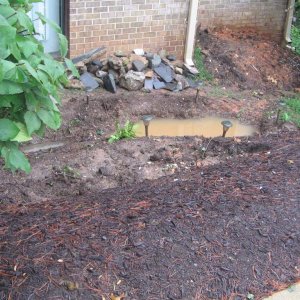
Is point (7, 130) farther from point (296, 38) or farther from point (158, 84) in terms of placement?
point (296, 38)

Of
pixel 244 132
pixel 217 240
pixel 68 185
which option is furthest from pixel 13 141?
pixel 244 132

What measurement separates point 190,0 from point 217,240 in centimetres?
709

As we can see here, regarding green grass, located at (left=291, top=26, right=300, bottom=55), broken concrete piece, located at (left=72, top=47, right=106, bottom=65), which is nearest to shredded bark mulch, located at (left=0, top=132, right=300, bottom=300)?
broken concrete piece, located at (left=72, top=47, right=106, bottom=65)

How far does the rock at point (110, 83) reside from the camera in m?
9.28

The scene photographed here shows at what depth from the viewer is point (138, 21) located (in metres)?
10.1

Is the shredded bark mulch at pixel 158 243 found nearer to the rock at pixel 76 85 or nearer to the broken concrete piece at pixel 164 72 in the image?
the rock at pixel 76 85

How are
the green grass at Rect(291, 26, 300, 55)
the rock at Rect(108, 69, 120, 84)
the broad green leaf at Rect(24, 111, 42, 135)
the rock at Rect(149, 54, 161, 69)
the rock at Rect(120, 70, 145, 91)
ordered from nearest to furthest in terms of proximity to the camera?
the broad green leaf at Rect(24, 111, 42, 135), the rock at Rect(120, 70, 145, 91), the rock at Rect(108, 69, 120, 84), the rock at Rect(149, 54, 161, 69), the green grass at Rect(291, 26, 300, 55)

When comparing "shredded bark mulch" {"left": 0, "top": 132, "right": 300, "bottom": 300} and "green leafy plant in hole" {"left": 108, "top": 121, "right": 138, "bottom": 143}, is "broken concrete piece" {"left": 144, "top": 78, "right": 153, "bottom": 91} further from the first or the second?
"shredded bark mulch" {"left": 0, "top": 132, "right": 300, "bottom": 300}

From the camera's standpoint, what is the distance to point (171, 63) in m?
10.5

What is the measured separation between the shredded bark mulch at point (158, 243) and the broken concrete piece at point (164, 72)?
16.7ft

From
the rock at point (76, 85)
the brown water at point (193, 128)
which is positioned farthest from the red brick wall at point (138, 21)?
the brown water at point (193, 128)

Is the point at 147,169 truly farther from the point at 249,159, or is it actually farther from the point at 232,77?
the point at 232,77

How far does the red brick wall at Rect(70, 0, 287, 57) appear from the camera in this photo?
31.2 feet

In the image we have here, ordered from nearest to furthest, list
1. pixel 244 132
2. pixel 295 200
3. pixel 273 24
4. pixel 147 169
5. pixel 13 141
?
1. pixel 13 141
2. pixel 295 200
3. pixel 147 169
4. pixel 244 132
5. pixel 273 24
